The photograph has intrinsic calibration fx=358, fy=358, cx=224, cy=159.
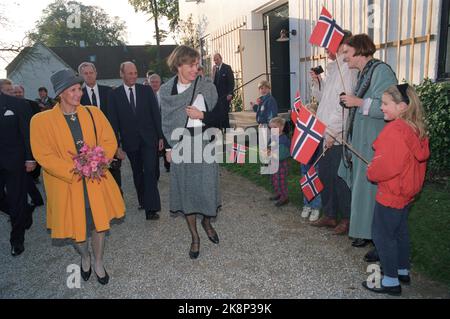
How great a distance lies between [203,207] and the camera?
3982 mm

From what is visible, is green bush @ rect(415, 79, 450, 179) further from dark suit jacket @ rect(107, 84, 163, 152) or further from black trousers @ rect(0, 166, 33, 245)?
black trousers @ rect(0, 166, 33, 245)

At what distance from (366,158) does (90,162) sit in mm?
2648

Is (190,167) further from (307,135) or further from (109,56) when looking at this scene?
(109,56)

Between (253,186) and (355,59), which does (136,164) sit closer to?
(253,186)

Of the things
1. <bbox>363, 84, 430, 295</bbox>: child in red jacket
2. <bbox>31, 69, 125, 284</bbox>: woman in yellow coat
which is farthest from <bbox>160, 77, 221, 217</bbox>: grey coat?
<bbox>363, 84, 430, 295</bbox>: child in red jacket

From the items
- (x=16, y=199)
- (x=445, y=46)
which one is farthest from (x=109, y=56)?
(x=445, y=46)

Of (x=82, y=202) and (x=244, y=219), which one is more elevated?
(x=82, y=202)

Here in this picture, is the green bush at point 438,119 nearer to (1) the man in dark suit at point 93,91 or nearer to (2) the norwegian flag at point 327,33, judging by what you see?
(2) the norwegian flag at point 327,33

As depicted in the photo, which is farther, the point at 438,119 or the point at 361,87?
the point at 438,119

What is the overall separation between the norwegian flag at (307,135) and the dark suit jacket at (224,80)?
6.13 m

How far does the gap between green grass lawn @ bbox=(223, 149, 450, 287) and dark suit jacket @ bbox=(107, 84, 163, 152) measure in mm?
2531

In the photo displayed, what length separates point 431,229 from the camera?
13.9ft
